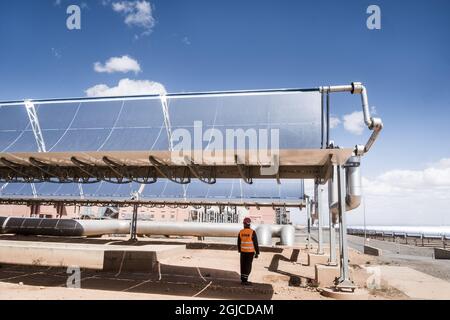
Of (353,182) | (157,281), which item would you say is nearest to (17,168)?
(157,281)

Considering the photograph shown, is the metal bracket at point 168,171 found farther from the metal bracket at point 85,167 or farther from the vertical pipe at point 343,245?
the vertical pipe at point 343,245

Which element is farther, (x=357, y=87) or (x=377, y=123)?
(x=357, y=87)

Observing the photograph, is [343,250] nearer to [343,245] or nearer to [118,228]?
[343,245]

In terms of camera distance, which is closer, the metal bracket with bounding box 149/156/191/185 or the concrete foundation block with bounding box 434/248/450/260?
the metal bracket with bounding box 149/156/191/185

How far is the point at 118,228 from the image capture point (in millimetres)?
28422

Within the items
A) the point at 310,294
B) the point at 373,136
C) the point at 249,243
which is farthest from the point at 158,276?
the point at 373,136

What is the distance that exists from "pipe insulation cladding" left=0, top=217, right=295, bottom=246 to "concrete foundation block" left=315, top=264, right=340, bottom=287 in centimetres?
1534

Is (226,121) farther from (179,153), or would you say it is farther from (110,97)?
(110,97)

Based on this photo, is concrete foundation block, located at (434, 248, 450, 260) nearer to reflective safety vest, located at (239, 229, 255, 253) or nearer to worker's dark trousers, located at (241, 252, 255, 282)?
worker's dark trousers, located at (241, 252, 255, 282)

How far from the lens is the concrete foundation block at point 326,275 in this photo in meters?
10.1

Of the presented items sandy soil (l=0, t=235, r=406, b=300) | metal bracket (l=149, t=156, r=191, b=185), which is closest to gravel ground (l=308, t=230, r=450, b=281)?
sandy soil (l=0, t=235, r=406, b=300)

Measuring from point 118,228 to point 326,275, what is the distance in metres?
21.9

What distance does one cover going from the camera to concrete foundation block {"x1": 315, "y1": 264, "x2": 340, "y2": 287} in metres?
10.1

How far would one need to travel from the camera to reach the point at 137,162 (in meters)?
11.0
